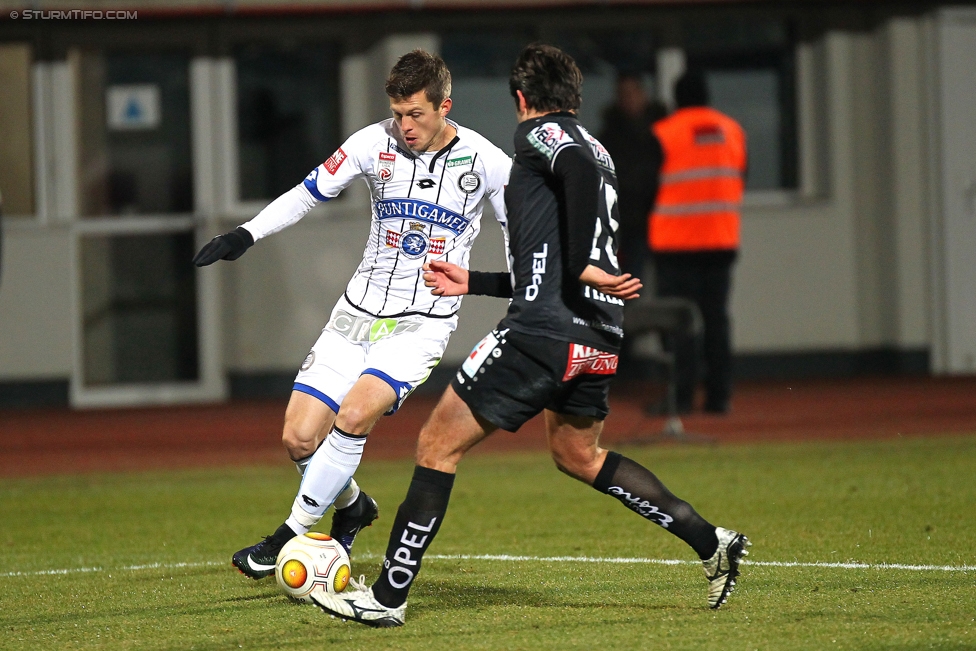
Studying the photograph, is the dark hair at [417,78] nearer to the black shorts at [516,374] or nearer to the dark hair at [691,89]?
the black shorts at [516,374]

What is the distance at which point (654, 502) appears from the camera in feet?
16.3

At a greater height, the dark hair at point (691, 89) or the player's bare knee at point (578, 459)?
the dark hair at point (691, 89)

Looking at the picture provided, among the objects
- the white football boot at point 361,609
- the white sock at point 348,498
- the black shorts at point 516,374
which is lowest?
the white football boot at point 361,609

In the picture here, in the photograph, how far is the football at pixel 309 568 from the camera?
16.5 feet

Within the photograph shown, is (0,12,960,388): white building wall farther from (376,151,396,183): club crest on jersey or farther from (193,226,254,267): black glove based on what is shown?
(193,226,254,267): black glove

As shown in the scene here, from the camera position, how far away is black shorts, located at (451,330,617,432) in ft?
15.5

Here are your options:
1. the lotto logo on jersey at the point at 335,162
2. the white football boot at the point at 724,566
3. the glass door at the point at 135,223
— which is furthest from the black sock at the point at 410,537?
the glass door at the point at 135,223

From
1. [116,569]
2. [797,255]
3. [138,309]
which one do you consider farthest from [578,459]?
[138,309]

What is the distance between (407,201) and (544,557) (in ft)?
5.54

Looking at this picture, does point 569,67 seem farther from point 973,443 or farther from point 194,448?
point 194,448

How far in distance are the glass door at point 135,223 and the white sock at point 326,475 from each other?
7973 millimetres

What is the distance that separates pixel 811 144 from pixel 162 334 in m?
6.57

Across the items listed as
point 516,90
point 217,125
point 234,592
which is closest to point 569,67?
point 516,90

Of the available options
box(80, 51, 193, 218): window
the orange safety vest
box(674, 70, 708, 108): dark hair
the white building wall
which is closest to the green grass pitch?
the orange safety vest
